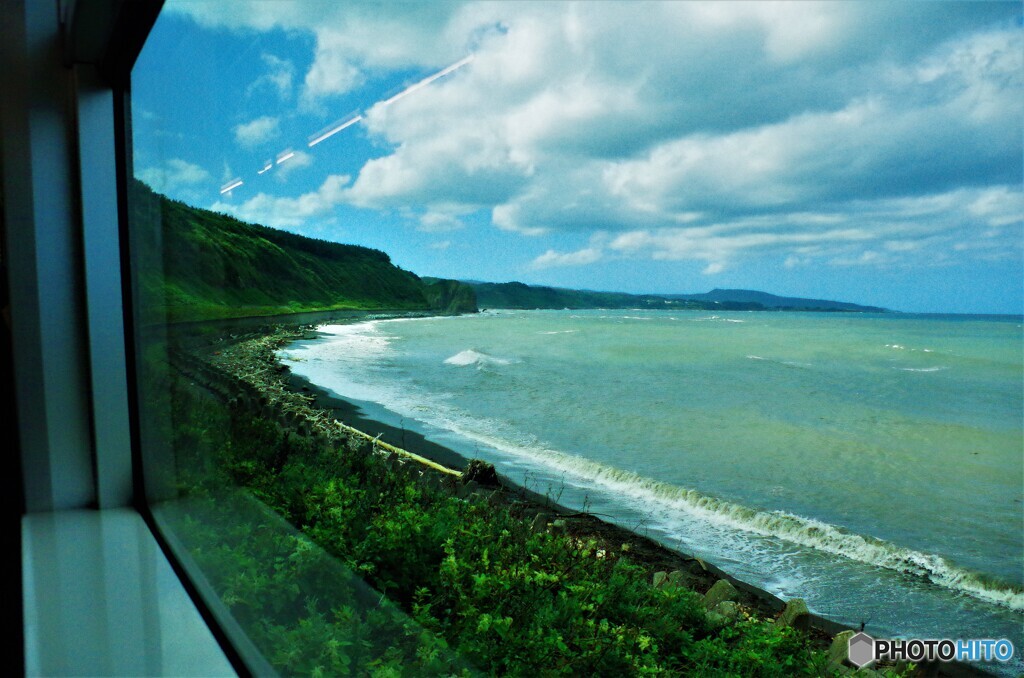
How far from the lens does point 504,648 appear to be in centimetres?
78

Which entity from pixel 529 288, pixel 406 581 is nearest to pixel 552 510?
pixel 529 288

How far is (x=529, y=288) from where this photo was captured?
155cm

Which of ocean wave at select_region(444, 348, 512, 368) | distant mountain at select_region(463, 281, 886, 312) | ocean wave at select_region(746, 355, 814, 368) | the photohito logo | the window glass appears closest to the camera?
the photohito logo

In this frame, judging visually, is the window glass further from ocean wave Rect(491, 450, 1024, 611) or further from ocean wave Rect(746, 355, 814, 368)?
ocean wave Rect(746, 355, 814, 368)

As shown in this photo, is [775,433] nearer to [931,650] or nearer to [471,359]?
[471,359]

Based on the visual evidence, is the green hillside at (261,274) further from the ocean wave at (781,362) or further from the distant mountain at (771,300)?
the ocean wave at (781,362)

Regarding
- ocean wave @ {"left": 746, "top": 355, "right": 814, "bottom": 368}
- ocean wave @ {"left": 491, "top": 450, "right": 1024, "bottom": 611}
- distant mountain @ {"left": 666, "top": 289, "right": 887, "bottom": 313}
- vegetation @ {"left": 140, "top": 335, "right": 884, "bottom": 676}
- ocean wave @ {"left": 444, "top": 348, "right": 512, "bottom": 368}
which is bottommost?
ocean wave @ {"left": 491, "top": 450, "right": 1024, "bottom": 611}

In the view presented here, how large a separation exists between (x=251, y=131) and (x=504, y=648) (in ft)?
3.79

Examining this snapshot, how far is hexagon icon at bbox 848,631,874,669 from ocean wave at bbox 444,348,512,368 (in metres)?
1.60

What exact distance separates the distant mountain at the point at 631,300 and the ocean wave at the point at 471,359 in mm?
622

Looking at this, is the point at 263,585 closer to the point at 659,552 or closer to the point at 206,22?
the point at 659,552

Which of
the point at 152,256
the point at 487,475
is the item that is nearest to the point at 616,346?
the point at 487,475

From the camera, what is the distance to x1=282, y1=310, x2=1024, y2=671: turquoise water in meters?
1.38

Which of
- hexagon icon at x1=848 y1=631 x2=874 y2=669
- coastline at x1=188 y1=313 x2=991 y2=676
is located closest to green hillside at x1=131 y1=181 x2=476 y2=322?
coastline at x1=188 y1=313 x2=991 y2=676
